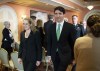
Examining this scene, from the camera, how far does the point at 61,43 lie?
11.1 feet

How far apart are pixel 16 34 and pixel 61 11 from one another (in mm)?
4883

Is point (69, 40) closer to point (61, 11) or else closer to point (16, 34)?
point (61, 11)

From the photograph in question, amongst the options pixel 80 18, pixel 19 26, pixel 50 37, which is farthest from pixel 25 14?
pixel 80 18

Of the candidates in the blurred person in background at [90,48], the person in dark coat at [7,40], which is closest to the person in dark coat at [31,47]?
the blurred person in background at [90,48]

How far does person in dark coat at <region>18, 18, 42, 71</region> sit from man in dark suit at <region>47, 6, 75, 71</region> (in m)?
0.24

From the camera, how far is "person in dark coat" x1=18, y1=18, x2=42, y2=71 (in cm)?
350

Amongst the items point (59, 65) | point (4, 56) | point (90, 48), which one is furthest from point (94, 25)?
point (4, 56)

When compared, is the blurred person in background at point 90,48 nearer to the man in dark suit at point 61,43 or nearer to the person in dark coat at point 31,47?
the man in dark suit at point 61,43

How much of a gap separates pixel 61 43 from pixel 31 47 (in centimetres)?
53

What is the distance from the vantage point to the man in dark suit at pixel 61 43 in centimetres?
336

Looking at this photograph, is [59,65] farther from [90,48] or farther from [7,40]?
[7,40]

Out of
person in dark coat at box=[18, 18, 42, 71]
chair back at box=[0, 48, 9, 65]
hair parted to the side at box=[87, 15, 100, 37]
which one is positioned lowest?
chair back at box=[0, 48, 9, 65]

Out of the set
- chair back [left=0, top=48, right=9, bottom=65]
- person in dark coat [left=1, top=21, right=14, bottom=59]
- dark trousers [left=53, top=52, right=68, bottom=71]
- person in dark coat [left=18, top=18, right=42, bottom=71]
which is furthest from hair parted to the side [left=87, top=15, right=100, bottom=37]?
person in dark coat [left=1, top=21, right=14, bottom=59]

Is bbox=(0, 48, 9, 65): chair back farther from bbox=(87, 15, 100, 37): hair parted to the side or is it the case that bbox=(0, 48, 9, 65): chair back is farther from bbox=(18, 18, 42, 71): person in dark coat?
bbox=(87, 15, 100, 37): hair parted to the side
